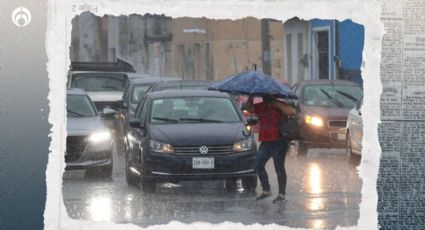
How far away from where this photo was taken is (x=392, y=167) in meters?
7.95

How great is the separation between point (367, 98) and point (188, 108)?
7510 millimetres

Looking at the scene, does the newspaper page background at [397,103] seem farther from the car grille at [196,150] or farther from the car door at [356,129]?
the car door at [356,129]

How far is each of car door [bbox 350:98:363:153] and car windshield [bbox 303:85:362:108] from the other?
3.24m

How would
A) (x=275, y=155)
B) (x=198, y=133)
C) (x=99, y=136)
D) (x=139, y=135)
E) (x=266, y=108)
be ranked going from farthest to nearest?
(x=99, y=136), (x=139, y=135), (x=198, y=133), (x=275, y=155), (x=266, y=108)

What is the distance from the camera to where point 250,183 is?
47.0ft

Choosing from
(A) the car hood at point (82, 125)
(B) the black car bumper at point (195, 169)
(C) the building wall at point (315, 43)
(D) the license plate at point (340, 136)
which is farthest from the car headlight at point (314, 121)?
(C) the building wall at point (315, 43)

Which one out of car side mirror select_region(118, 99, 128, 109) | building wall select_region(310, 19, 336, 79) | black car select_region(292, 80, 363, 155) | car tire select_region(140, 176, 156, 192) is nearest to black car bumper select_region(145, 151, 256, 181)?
car tire select_region(140, 176, 156, 192)

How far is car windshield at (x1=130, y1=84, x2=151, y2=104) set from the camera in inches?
866

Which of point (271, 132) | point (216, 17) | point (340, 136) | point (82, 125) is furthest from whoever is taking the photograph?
point (340, 136)

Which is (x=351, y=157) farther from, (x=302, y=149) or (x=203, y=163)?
(x=203, y=163)

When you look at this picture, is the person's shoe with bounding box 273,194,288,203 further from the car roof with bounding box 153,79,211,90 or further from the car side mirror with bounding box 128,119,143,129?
the car roof with bounding box 153,79,211,90

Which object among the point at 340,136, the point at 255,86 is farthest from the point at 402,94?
the point at 340,136

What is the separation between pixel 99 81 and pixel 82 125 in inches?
450

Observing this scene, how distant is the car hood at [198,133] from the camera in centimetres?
1422
